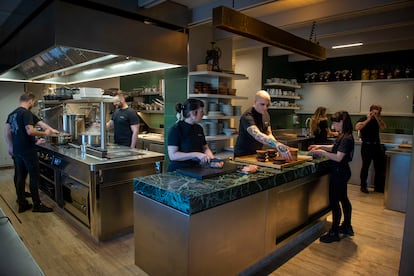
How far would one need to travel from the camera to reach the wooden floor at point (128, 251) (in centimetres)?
264

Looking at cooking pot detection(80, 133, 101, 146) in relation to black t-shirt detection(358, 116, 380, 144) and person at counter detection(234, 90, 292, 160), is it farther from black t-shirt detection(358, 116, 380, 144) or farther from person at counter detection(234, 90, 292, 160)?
black t-shirt detection(358, 116, 380, 144)

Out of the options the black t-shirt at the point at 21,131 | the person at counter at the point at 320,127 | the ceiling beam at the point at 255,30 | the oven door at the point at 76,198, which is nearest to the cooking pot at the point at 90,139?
the oven door at the point at 76,198

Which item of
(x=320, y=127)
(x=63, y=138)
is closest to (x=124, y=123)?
(x=63, y=138)

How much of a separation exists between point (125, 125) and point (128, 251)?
2.02 meters

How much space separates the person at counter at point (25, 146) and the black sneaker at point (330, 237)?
3557 mm

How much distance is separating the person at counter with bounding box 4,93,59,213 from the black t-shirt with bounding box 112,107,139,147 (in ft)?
2.88

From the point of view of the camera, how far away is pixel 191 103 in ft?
8.54

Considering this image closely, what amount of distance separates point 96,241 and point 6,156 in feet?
17.0

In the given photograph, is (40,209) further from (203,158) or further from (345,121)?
(345,121)

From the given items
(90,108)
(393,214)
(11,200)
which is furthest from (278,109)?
(11,200)

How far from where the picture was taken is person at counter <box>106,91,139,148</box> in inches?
170

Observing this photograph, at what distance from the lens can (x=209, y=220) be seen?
1.96 m

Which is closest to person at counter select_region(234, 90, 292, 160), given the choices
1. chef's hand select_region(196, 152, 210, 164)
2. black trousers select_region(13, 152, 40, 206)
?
chef's hand select_region(196, 152, 210, 164)

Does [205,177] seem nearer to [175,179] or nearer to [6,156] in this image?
[175,179]
